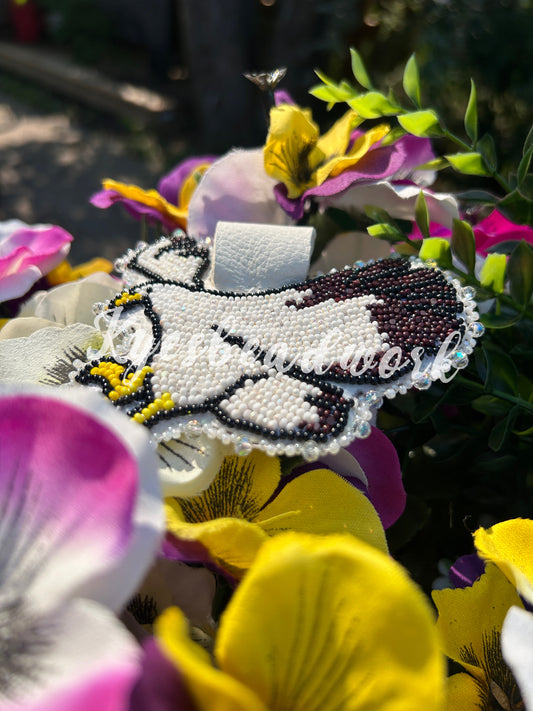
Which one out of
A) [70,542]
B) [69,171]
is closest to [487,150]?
[70,542]

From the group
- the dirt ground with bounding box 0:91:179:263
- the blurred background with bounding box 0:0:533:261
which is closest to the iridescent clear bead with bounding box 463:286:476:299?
the blurred background with bounding box 0:0:533:261

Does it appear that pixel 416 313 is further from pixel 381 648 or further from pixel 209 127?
pixel 209 127

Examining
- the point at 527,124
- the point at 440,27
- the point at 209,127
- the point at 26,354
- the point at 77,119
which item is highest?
the point at 26,354

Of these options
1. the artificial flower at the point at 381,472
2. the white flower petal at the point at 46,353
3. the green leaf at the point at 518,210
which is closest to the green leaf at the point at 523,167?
the green leaf at the point at 518,210

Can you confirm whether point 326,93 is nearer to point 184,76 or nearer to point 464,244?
point 464,244

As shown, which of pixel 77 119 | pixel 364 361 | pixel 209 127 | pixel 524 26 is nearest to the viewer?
pixel 364 361

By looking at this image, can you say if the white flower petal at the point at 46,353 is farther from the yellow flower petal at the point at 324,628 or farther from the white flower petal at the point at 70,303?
the yellow flower petal at the point at 324,628

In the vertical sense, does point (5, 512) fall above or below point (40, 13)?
above

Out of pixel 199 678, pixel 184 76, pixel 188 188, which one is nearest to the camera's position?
pixel 199 678

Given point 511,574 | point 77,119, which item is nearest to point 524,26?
point 511,574
